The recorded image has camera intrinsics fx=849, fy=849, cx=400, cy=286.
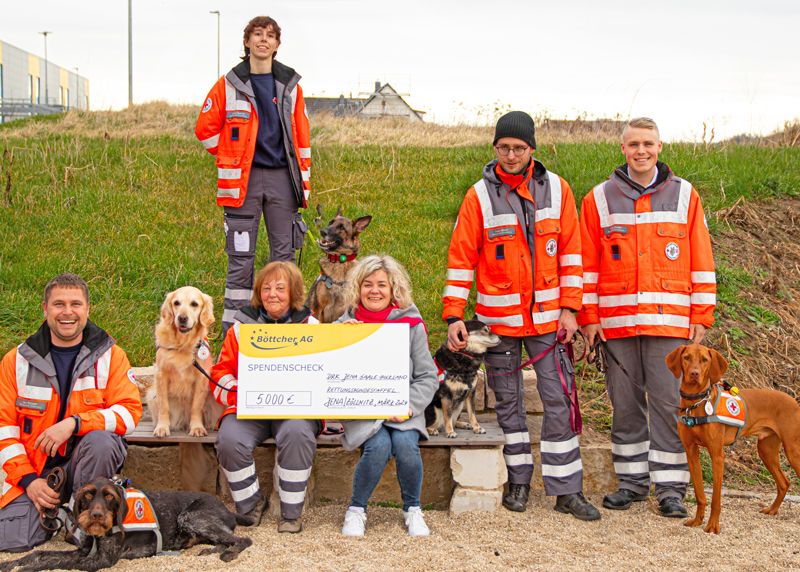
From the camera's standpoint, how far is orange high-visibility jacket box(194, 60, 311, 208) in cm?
652

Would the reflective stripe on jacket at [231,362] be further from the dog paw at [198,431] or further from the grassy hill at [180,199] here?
the grassy hill at [180,199]

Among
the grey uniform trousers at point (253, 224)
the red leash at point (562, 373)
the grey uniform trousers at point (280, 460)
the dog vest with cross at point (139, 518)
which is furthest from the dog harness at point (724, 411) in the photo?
the grey uniform trousers at point (253, 224)

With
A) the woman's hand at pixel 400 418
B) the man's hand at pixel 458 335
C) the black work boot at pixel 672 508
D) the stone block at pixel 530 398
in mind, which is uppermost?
the man's hand at pixel 458 335

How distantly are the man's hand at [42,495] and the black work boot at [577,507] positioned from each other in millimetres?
3118

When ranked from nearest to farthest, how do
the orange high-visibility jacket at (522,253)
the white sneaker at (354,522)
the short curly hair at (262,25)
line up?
the white sneaker at (354,522) → the orange high-visibility jacket at (522,253) → the short curly hair at (262,25)

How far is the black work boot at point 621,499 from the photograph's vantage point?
5672mm

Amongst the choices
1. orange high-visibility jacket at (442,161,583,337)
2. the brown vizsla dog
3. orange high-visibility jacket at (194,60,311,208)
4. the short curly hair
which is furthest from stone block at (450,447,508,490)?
the short curly hair

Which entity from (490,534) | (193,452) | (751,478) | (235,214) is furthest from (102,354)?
(751,478)

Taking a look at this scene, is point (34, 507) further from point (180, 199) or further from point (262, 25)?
point (180, 199)

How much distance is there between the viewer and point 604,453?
618 cm

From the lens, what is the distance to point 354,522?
513 cm

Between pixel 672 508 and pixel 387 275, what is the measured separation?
2.37 meters

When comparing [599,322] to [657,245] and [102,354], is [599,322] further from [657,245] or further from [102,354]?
[102,354]

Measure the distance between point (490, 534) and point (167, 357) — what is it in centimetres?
238
